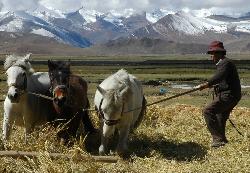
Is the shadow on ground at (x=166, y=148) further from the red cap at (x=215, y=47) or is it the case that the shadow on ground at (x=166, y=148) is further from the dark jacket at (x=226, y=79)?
the red cap at (x=215, y=47)

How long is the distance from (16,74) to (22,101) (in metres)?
0.73

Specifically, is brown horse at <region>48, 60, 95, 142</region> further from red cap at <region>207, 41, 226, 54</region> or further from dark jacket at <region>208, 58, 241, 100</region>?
red cap at <region>207, 41, 226, 54</region>

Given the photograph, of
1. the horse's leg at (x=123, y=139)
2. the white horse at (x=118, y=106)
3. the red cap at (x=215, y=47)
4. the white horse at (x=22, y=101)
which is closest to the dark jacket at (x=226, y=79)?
the red cap at (x=215, y=47)

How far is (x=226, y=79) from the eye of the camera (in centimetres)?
1279

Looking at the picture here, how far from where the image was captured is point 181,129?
622 inches

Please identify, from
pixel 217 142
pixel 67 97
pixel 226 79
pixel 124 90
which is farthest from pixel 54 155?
pixel 226 79

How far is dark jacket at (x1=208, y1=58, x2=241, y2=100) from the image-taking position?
12.5 m

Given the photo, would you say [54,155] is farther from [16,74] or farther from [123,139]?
[123,139]

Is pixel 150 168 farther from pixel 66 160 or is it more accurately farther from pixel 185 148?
pixel 185 148

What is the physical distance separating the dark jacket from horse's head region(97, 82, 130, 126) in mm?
2351

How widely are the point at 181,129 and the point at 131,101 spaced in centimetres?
394

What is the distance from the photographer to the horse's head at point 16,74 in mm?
11523

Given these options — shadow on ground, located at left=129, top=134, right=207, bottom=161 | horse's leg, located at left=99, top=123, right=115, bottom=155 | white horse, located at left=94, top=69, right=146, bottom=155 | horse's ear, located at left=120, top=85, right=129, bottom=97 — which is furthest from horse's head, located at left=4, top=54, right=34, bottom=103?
shadow on ground, located at left=129, top=134, right=207, bottom=161

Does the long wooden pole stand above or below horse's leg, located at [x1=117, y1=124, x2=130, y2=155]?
above
